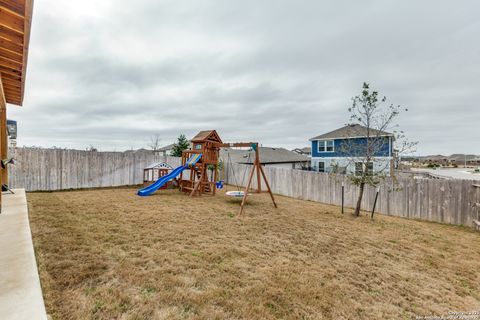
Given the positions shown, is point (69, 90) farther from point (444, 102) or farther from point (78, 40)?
point (444, 102)

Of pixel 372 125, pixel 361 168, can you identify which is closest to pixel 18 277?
pixel 361 168

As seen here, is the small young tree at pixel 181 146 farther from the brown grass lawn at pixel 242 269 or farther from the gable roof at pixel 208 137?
the brown grass lawn at pixel 242 269

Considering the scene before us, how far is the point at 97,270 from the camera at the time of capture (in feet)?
8.70

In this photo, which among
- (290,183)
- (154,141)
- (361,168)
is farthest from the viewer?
(154,141)

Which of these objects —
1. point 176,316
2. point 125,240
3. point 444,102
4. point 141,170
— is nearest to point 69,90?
point 141,170

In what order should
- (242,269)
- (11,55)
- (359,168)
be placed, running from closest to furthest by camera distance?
(242,269), (11,55), (359,168)

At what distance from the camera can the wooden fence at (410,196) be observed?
6852 millimetres

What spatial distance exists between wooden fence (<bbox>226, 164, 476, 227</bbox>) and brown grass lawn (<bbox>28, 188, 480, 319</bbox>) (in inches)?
65.6

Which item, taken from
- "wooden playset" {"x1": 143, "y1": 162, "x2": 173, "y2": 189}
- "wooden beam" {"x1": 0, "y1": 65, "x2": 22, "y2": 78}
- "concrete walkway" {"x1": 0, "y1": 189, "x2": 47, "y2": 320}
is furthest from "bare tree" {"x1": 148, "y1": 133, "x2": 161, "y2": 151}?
"concrete walkway" {"x1": 0, "y1": 189, "x2": 47, "y2": 320}

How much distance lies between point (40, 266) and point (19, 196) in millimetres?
5783

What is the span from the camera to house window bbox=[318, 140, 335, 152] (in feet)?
65.8

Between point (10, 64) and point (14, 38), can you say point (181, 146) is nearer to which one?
point (10, 64)

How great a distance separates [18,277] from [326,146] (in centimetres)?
2091

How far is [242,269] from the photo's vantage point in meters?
3.01
